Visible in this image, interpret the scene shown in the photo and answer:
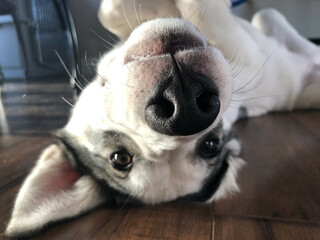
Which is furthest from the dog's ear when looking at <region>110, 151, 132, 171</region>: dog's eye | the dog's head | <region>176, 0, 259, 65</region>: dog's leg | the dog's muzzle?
<region>176, 0, 259, 65</region>: dog's leg

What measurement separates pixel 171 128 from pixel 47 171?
81 cm

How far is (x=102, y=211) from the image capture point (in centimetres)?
145

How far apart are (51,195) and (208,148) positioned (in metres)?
0.70

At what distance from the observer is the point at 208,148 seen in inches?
53.3

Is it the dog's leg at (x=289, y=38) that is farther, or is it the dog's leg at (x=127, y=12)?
the dog's leg at (x=289, y=38)

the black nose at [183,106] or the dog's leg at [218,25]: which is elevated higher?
the black nose at [183,106]

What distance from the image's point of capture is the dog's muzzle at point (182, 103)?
82cm

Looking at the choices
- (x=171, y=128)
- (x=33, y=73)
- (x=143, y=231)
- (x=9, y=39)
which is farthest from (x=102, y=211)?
(x=9, y=39)

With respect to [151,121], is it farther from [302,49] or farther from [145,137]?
[302,49]

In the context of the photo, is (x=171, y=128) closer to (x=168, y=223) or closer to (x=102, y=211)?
(x=168, y=223)

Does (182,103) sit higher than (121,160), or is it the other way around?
(182,103)

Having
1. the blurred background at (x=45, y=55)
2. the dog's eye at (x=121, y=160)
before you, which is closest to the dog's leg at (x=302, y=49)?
the blurred background at (x=45, y=55)

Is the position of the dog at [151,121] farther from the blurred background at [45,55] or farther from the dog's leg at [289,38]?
the dog's leg at [289,38]

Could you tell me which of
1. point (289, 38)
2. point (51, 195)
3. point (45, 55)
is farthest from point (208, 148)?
point (289, 38)
